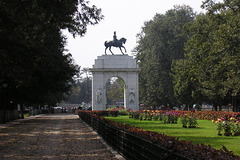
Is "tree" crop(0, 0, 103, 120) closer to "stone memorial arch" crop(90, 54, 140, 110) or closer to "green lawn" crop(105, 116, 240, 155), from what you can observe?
"green lawn" crop(105, 116, 240, 155)

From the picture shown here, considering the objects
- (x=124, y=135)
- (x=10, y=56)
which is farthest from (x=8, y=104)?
(x=124, y=135)

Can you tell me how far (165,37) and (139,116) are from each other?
27296 mm

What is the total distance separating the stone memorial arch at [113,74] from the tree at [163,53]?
9009mm

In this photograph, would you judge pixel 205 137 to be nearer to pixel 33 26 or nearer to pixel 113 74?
pixel 33 26

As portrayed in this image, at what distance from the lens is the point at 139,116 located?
1293 inches

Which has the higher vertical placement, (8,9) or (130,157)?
(8,9)

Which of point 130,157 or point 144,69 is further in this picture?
point 144,69

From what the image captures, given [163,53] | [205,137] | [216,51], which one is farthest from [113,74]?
[205,137]

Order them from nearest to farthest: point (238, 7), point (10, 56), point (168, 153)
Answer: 1. point (168, 153)
2. point (10, 56)
3. point (238, 7)

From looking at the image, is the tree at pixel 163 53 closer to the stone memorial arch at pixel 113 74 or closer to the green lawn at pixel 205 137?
the stone memorial arch at pixel 113 74

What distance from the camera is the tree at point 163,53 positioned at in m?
55.4

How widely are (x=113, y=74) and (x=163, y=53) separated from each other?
1327 centimetres

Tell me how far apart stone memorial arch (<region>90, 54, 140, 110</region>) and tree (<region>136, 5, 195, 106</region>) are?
901 cm

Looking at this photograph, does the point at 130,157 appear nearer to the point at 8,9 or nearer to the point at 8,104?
the point at 8,9
